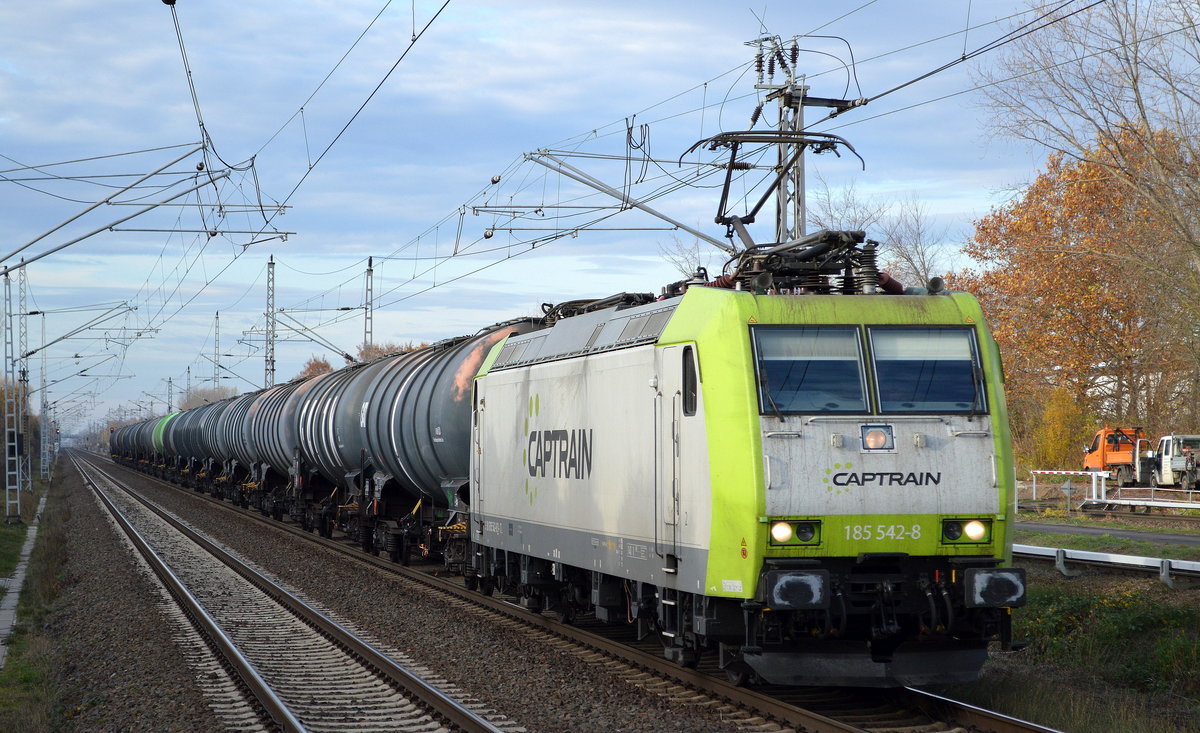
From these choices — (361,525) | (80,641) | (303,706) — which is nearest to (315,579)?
(361,525)

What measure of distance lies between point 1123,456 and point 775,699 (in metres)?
32.1

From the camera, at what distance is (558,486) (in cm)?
1220

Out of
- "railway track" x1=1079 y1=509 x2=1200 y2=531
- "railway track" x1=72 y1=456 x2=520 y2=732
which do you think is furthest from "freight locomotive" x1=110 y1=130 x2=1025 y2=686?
"railway track" x1=1079 y1=509 x2=1200 y2=531

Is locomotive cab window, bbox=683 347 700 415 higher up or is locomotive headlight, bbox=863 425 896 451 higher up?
locomotive cab window, bbox=683 347 700 415

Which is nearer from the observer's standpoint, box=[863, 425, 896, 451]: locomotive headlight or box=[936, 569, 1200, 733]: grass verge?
box=[863, 425, 896, 451]: locomotive headlight

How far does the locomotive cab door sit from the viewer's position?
9258 mm

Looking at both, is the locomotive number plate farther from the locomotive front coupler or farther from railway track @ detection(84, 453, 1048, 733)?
railway track @ detection(84, 453, 1048, 733)

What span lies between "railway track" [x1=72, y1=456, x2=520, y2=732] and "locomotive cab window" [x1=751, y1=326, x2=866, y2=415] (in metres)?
3.30

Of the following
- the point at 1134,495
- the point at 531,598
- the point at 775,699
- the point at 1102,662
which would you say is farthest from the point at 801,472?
the point at 1134,495

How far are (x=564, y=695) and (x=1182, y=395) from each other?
130 ft

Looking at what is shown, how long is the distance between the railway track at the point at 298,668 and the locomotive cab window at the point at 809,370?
330 centimetres

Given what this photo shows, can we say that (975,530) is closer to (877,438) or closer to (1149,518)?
(877,438)

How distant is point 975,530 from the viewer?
879cm

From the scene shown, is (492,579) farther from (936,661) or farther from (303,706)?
(936,661)
